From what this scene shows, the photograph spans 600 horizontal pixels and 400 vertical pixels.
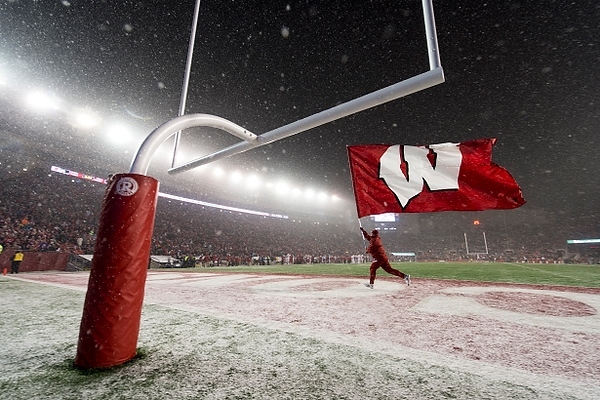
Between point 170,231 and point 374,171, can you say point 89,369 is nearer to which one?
point 374,171

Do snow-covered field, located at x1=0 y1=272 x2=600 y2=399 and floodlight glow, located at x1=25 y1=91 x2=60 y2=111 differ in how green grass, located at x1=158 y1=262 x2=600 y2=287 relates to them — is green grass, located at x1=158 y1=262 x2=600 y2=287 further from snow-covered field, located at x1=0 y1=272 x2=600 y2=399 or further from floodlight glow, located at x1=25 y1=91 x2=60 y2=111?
floodlight glow, located at x1=25 y1=91 x2=60 y2=111

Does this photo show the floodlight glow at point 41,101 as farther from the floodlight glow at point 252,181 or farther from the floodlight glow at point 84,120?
the floodlight glow at point 252,181

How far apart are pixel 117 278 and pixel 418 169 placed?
13.4 ft

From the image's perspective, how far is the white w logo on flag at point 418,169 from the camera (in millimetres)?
4043

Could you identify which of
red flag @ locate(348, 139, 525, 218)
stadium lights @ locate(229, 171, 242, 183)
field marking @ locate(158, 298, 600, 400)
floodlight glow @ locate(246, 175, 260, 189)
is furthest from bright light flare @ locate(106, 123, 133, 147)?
field marking @ locate(158, 298, 600, 400)

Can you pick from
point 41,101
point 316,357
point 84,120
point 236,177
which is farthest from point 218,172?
point 316,357

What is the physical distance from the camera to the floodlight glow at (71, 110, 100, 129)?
22.8 m

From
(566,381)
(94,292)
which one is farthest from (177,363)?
(566,381)

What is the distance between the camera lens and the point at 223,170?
1436 inches

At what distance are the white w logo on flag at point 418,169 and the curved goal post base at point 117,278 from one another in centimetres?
349

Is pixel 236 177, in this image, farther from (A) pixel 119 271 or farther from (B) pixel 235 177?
(A) pixel 119 271

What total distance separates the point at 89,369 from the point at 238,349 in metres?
0.92

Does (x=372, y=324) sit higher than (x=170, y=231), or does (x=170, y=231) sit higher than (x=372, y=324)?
(x=170, y=231)

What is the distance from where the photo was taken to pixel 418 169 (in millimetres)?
4207
